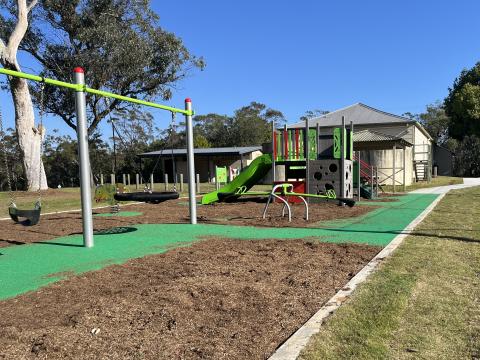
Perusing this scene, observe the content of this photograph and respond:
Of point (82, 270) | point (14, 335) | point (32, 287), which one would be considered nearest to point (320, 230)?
point (82, 270)

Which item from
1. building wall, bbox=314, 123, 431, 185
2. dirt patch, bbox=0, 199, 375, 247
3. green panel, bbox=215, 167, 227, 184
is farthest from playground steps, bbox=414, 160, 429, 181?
dirt patch, bbox=0, 199, 375, 247

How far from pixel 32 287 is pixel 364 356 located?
370 cm

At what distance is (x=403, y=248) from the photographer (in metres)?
6.70

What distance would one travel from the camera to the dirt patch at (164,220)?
9180 mm

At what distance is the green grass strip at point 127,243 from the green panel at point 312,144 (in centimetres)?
433

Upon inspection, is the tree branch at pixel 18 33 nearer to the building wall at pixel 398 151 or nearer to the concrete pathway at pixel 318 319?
the building wall at pixel 398 151

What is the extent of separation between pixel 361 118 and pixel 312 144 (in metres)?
27.8

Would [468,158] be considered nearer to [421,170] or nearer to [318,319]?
[421,170]

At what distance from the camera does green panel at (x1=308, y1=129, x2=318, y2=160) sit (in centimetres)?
1491

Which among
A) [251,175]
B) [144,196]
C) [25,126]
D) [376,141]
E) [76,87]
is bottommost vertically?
[144,196]

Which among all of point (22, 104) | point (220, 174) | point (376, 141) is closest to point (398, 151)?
point (376, 141)

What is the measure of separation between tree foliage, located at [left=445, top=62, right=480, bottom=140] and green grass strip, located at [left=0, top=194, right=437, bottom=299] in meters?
42.2

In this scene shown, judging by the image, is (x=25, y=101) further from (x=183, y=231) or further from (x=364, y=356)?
(x=364, y=356)

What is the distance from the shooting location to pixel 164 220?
1109 cm
